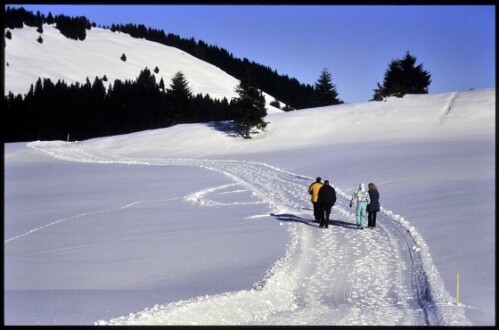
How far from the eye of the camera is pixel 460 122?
134 feet

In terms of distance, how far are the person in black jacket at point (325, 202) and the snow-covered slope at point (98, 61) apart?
79.5m

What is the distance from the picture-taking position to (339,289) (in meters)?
10.1

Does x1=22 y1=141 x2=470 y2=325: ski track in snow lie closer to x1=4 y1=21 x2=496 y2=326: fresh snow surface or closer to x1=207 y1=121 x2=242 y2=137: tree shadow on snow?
x1=4 y1=21 x2=496 y2=326: fresh snow surface

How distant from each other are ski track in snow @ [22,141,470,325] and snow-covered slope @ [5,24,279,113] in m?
81.5

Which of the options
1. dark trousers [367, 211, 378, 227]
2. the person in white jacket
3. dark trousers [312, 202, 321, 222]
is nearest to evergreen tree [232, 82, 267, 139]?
dark trousers [312, 202, 321, 222]

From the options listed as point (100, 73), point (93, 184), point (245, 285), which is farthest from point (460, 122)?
point (100, 73)

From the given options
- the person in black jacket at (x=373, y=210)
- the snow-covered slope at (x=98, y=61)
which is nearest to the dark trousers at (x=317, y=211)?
the person in black jacket at (x=373, y=210)

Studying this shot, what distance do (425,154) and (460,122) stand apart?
36.4 feet

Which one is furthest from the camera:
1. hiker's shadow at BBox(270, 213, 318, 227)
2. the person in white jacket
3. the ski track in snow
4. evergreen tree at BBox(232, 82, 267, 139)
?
evergreen tree at BBox(232, 82, 267, 139)

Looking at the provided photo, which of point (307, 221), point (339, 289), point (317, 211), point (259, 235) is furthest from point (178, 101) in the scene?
point (339, 289)

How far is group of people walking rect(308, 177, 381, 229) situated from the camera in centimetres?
1573

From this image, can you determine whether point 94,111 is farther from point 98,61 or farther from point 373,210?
point 373,210

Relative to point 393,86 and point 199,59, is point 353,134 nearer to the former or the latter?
point 393,86

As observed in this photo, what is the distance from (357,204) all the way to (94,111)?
63190mm
